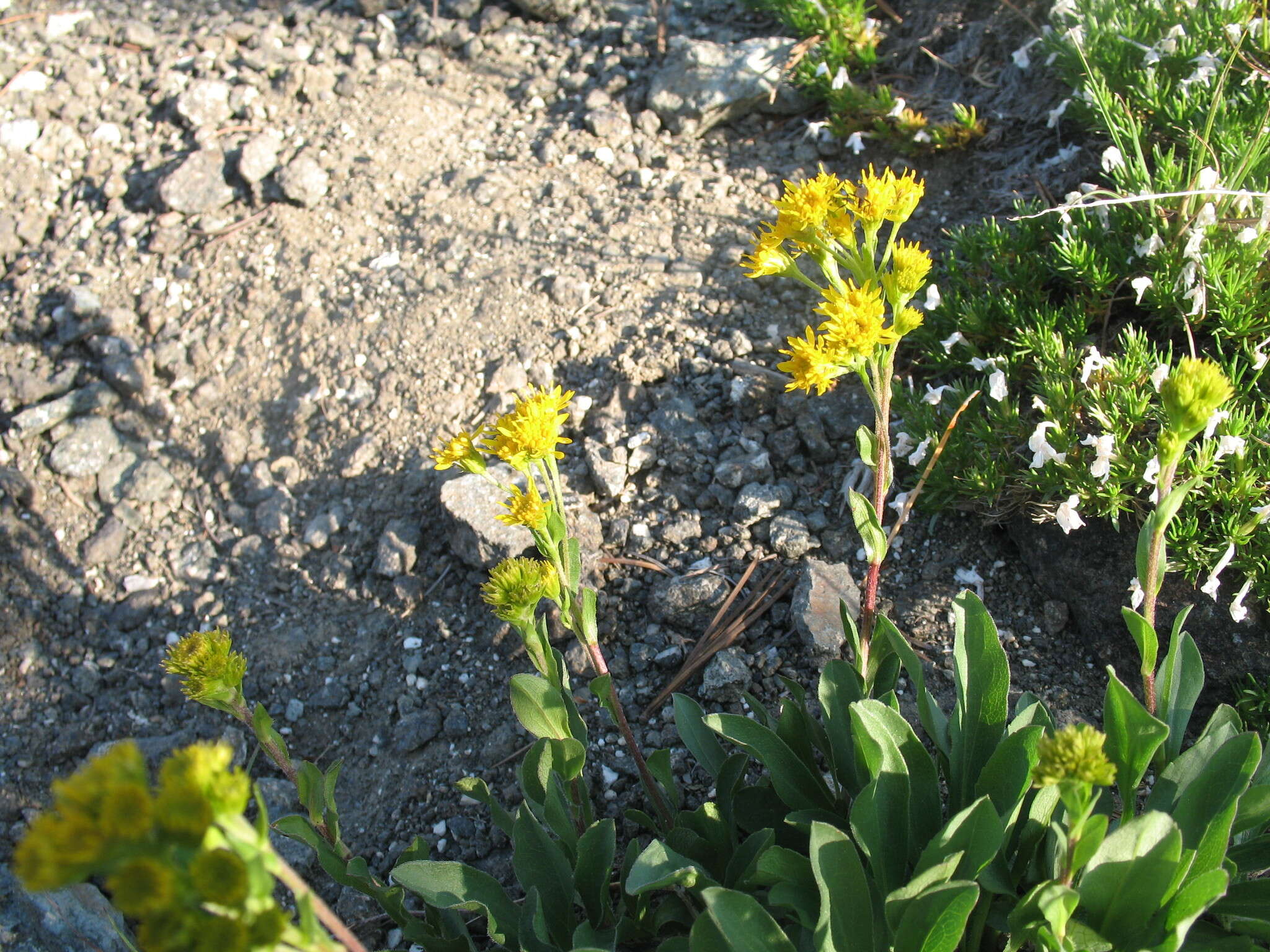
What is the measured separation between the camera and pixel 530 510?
7.27ft

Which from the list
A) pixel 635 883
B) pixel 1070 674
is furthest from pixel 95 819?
pixel 1070 674

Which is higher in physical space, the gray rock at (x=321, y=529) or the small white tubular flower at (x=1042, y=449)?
the small white tubular flower at (x=1042, y=449)

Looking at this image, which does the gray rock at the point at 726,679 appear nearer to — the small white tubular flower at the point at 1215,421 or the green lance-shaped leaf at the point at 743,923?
the green lance-shaped leaf at the point at 743,923

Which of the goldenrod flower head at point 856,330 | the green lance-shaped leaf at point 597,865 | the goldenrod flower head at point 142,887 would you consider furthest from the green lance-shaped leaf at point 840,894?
the goldenrod flower head at point 142,887

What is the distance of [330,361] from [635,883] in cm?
268

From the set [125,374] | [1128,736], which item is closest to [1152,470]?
[1128,736]

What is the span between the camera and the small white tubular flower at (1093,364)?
292 centimetres

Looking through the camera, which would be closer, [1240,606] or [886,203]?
[886,203]

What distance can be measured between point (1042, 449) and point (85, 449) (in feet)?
11.5

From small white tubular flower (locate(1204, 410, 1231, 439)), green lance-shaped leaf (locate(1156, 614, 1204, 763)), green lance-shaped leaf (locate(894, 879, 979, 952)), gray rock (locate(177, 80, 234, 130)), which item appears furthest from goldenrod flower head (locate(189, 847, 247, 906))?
gray rock (locate(177, 80, 234, 130))

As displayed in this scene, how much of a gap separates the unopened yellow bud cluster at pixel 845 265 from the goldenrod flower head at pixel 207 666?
1.39 metres

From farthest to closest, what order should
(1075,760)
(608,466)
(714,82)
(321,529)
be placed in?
(714,82), (321,529), (608,466), (1075,760)

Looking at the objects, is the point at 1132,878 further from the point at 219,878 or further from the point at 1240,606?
the point at 219,878

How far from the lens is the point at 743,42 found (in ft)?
16.1
